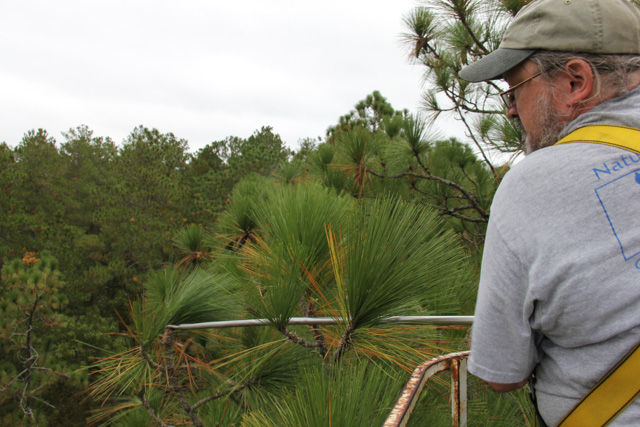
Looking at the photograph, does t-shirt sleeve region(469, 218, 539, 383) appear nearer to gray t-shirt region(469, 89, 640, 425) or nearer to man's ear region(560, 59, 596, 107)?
gray t-shirt region(469, 89, 640, 425)

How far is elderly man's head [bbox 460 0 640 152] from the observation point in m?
0.73

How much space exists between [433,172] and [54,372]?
33.1ft

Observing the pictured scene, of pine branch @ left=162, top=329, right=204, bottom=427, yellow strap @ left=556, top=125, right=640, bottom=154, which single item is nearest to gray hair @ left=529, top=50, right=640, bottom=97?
yellow strap @ left=556, top=125, right=640, bottom=154

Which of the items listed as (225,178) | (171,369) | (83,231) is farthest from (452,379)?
(83,231)

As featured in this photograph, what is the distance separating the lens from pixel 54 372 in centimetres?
1009

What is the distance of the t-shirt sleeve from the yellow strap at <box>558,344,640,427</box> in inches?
3.9

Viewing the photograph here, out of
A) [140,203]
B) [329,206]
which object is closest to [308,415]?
[329,206]

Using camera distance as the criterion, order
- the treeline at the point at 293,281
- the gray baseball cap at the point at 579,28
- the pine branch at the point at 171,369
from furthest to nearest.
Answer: the pine branch at the point at 171,369
the treeline at the point at 293,281
the gray baseball cap at the point at 579,28

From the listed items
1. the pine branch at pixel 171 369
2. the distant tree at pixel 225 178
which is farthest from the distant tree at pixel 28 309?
the pine branch at pixel 171 369

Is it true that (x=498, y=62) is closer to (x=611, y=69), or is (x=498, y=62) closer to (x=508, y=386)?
(x=611, y=69)

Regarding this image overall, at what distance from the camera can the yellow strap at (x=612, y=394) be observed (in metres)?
0.60

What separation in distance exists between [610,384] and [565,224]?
235mm

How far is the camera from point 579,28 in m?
0.73

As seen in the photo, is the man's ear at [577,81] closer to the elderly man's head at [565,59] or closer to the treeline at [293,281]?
the elderly man's head at [565,59]
